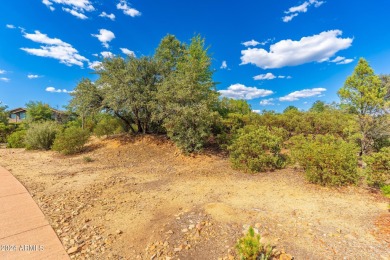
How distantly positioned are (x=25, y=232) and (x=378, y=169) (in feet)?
26.1

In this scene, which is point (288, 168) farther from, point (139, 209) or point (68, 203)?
point (68, 203)

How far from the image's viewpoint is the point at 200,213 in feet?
12.8

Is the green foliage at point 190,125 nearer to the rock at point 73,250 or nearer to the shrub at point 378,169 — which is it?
the shrub at point 378,169

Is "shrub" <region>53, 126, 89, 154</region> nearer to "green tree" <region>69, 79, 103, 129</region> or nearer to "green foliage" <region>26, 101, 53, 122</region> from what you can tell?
"green tree" <region>69, 79, 103, 129</region>

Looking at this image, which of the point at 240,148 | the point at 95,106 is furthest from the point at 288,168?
the point at 95,106

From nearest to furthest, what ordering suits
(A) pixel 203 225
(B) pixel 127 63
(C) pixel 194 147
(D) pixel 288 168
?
1. (A) pixel 203 225
2. (D) pixel 288 168
3. (C) pixel 194 147
4. (B) pixel 127 63

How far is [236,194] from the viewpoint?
4.96 m

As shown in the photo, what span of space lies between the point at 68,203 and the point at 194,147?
5591mm

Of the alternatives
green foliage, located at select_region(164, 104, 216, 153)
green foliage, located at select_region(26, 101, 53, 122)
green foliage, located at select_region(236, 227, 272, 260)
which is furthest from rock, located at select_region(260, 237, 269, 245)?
green foliage, located at select_region(26, 101, 53, 122)

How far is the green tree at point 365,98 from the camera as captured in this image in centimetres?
764

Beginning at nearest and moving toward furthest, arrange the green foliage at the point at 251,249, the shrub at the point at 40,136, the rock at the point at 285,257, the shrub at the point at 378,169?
1. the green foliage at the point at 251,249
2. the rock at the point at 285,257
3. the shrub at the point at 378,169
4. the shrub at the point at 40,136

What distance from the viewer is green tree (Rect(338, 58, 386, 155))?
764 cm

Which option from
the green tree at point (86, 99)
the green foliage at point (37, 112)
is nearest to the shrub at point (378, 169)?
the green tree at point (86, 99)

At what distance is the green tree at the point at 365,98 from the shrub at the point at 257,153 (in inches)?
150
